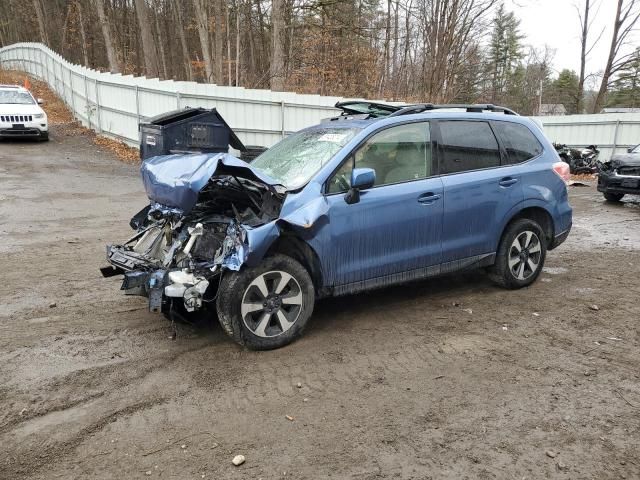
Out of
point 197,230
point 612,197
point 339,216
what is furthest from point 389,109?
point 612,197

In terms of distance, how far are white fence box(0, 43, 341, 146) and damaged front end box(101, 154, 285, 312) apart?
10.5 m

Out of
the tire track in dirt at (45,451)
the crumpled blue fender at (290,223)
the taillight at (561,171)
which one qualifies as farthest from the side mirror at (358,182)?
the taillight at (561,171)

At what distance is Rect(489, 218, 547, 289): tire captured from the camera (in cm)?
530

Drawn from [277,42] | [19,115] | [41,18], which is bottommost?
[19,115]

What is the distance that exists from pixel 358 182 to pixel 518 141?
2310 millimetres

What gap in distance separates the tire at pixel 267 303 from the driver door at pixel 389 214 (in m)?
0.32

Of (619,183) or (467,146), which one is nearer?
(467,146)

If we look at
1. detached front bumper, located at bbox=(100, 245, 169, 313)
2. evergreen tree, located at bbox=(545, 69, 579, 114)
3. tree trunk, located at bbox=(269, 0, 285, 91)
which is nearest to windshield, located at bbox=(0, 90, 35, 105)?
tree trunk, located at bbox=(269, 0, 285, 91)

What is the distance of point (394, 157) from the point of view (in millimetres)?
4645

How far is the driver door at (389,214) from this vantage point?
4258 mm

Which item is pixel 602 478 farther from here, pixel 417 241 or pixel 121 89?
pixel 121 89

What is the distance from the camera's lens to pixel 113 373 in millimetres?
3729

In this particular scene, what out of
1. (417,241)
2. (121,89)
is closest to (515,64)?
(121,89)

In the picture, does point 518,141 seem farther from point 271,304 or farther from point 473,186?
point 271,304
